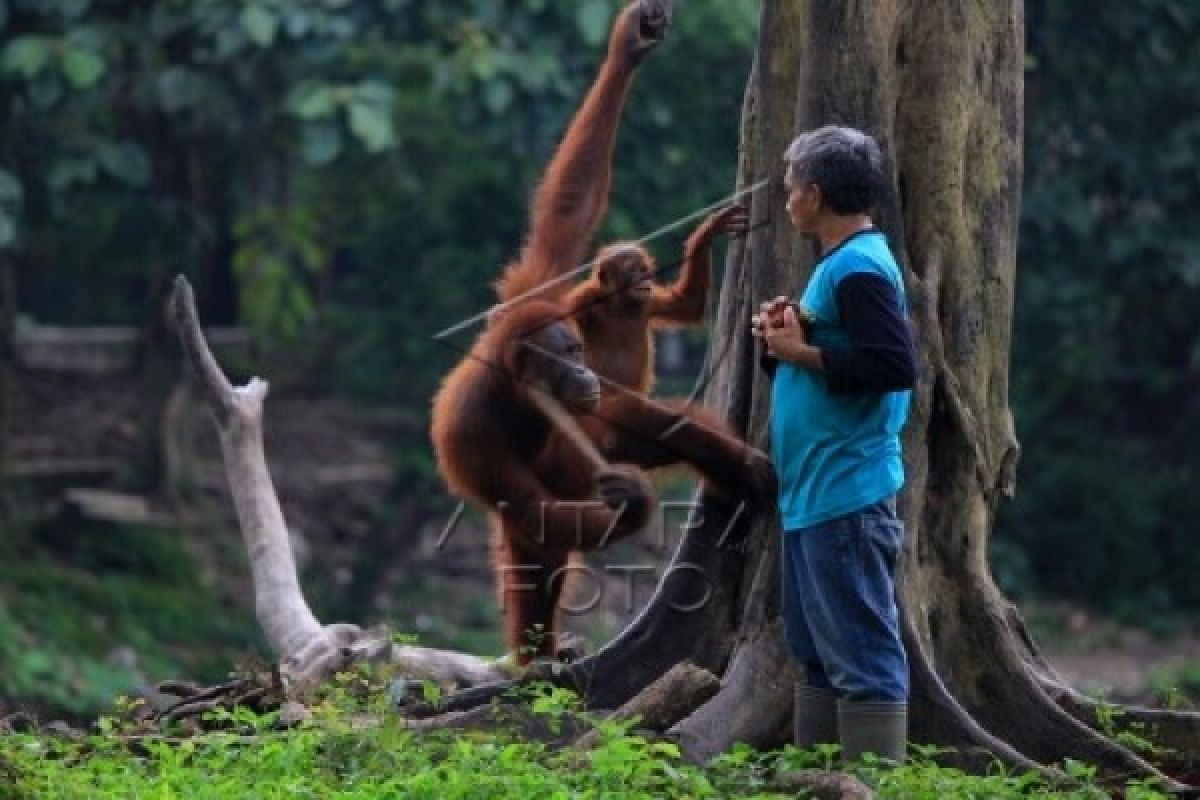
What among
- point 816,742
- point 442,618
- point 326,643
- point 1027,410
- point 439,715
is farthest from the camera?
point 1027,410

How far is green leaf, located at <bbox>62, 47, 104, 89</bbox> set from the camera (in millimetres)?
9969

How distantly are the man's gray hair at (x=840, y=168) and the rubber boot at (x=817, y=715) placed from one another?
100cm

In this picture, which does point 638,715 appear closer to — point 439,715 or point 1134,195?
point 439,715

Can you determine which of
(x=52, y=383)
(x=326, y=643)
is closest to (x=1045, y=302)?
(x=52, y=383)

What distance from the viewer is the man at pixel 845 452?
4.89m

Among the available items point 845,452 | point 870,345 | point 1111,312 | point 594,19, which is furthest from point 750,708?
point 1111,312

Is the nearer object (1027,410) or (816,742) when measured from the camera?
(816,742)

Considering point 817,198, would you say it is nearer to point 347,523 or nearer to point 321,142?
point 321,142

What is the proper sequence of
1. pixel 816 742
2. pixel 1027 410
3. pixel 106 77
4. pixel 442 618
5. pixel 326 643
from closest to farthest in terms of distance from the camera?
pixel 816 742 < pixel 326 643 < pixel 106 77 < pixel 442 618 < pixel 1027 410

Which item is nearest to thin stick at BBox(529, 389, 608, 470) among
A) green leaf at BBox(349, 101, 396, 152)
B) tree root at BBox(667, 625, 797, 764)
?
tree root at BBox(667, 625, 797, 764)

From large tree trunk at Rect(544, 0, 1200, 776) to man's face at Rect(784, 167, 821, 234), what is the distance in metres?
0.53

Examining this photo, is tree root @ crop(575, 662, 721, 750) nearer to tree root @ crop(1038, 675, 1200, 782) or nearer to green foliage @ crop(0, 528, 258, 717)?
tree root @ crop(1038, 675, 1200, 782)

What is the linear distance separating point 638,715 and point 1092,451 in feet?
28.9

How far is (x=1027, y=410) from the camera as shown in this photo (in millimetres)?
13555
